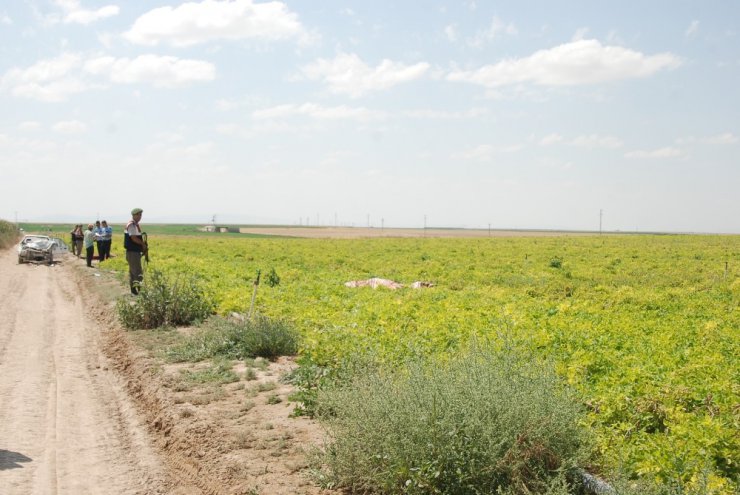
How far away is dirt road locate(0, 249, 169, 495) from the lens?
541cm

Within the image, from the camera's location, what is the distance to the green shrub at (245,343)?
9.27 m

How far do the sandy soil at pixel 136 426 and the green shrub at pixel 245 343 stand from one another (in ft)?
0.96

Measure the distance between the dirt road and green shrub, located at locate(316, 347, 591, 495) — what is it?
73.6 inches

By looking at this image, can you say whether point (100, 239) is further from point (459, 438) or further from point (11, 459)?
point (459, 438)

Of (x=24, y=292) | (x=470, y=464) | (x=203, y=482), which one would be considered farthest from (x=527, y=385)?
(x=24, y=292)

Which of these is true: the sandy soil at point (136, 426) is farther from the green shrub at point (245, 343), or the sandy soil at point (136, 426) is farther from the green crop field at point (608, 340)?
the green crop field at point (608, 340)

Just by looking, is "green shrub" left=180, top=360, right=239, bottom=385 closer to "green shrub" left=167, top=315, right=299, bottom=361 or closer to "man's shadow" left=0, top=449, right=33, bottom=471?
"green shrub" left=167, top=315, right=299, bottom=361

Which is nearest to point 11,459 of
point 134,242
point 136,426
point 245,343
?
point 136,426

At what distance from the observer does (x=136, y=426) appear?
693cm

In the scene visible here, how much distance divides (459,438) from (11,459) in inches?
161

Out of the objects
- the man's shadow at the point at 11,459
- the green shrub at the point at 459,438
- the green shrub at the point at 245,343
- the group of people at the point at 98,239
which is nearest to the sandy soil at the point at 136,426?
the man's shadow at the point at 11,459

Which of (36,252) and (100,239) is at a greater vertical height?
(100,239)

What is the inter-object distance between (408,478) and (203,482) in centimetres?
199

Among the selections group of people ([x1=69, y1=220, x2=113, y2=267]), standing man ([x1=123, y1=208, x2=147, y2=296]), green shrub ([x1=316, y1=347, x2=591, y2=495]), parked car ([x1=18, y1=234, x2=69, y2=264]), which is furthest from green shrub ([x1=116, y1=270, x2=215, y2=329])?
parked car ([x1=18, y1=234, x2=69, y2=264])
